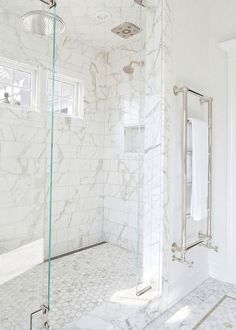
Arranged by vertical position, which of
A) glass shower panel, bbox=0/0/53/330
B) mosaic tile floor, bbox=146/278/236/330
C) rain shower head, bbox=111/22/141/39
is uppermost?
rain shower head, bbox=111/22/141/39

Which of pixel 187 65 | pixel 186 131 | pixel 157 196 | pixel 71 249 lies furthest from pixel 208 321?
pixel 187 65

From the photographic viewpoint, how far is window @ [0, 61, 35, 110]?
4.82 ft

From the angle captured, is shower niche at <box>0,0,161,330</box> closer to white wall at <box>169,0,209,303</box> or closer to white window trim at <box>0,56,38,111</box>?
white window trim at <box>0,56,38,111</box>

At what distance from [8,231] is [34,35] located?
3.73 ft

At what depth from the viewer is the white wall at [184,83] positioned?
1.76 m

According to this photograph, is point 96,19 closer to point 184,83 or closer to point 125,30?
point 125,30

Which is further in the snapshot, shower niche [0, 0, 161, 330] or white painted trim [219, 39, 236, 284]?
white painted trim [219, 39, 236, 284]

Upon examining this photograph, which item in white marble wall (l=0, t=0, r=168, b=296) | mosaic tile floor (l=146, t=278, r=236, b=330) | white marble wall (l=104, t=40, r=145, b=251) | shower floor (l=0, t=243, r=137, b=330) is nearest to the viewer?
shower floor (l=0, t=243, r=137, b=330)

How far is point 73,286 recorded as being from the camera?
1.88 m

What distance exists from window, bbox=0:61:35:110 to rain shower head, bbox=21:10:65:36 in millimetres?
225

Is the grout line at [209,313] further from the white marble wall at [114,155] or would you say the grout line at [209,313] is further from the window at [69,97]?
the window at [69,97]

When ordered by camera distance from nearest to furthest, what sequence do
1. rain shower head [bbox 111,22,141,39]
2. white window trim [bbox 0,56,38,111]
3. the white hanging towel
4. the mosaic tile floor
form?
white window trim [bbox 0,56,38,111] < the mosaic tile floor < the white hanging towel < rain shower head [bbox 111,22,141,39]

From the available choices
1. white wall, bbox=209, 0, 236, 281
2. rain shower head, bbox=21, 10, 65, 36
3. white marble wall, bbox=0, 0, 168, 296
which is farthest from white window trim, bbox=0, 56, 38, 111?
white wall, bbox=209, 0, 236, 281

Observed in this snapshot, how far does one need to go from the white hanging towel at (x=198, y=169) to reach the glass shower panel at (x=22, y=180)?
3.41ft
